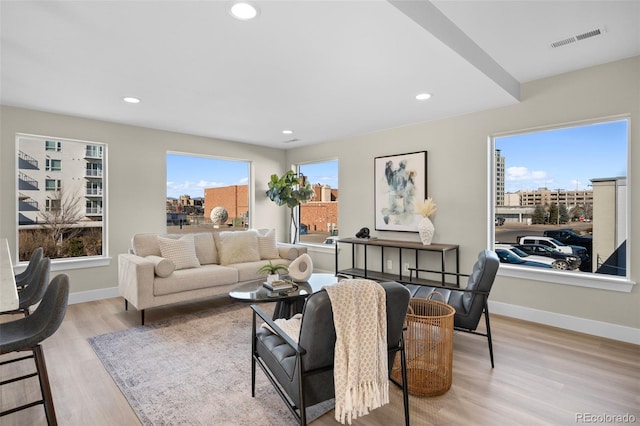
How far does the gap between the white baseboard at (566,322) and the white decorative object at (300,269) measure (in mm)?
2276

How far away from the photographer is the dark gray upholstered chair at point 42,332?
160cm

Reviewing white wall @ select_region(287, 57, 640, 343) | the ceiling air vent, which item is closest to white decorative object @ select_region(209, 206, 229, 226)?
white wall @ select_region(287, 57, 640, 343)

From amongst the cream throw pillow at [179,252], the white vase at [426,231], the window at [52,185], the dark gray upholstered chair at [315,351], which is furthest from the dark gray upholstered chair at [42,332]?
the white vase at [426,231]

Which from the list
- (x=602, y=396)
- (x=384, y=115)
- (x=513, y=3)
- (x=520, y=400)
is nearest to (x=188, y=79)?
(x=384, y=115)

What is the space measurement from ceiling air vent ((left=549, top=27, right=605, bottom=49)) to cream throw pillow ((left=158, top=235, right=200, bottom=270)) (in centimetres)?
432

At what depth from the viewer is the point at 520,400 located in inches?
85.9

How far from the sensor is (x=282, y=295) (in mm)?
2848

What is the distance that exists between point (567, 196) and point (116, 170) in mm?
5582

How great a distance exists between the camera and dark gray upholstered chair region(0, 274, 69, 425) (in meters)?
1.60

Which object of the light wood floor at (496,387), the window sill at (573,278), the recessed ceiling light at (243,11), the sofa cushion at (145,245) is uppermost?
the recessed ceiling light at (243,11)

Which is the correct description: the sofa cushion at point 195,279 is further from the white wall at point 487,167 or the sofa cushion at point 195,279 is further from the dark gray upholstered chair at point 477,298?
the dark gray upholstered chair at point 477,298

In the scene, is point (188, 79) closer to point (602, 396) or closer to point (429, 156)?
point (429, 156)

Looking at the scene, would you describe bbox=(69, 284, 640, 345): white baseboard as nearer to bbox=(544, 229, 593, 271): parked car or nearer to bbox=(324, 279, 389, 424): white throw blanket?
bbox=(544, 229, 593, 271): parked car

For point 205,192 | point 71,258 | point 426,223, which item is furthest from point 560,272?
point 71,258
